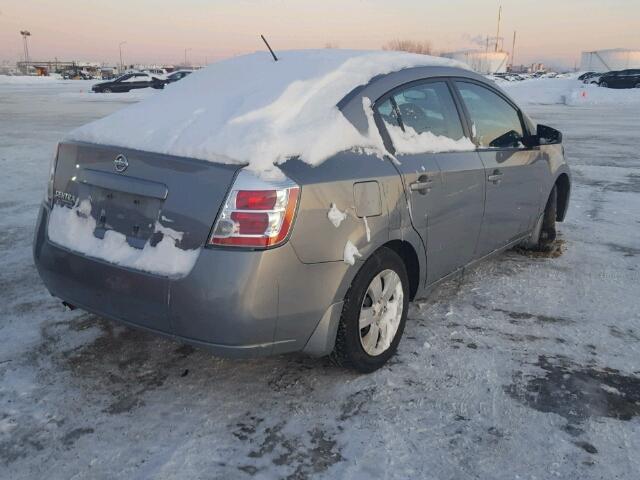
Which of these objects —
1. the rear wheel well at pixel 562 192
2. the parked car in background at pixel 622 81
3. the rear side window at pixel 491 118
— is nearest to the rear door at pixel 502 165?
the rear side window at pixel 491 118

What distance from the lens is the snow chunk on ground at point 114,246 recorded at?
2.53m

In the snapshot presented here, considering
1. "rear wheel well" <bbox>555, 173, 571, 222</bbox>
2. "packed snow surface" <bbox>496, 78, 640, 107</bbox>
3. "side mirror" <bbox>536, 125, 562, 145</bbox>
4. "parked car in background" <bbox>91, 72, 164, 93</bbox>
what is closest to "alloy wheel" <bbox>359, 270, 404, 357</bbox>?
"side mirror" <bbox>536, 125, 562, 145</bbox>

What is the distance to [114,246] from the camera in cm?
271

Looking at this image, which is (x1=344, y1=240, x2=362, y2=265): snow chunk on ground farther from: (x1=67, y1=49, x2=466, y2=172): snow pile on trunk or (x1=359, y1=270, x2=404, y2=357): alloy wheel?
(x1=67, y1=49, x2=466, y2=172): snow pile on trunk

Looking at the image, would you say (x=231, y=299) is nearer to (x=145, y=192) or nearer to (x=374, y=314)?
(x=145, y=192)

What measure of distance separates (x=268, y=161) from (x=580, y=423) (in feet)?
6.18

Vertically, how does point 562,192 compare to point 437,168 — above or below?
below

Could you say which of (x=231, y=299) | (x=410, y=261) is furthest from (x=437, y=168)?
(x=231, y=299)

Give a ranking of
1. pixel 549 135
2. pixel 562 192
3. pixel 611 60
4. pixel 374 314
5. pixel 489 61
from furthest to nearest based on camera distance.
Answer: pixel 489 61 → pixel 611 60 → pixel 562 192 → pixel 549 135 → pixel 374 314

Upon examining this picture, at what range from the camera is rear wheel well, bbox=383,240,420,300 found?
10.4ft

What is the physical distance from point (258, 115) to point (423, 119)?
1144 millimetres

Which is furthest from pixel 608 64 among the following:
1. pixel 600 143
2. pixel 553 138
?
pixel 553 138

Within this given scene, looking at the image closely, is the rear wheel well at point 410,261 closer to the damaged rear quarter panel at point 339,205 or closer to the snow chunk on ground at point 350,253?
the damaged rear quarter panel at point 339,205

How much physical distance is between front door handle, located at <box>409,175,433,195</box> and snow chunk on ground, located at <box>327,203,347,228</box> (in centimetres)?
61
